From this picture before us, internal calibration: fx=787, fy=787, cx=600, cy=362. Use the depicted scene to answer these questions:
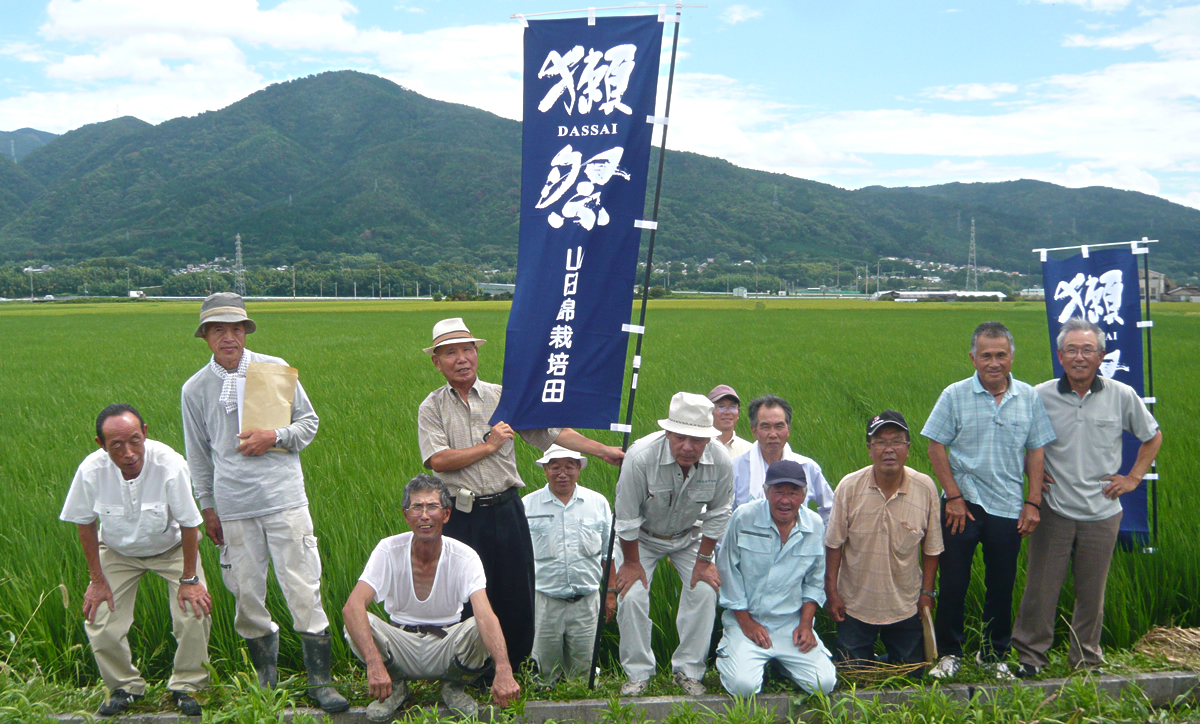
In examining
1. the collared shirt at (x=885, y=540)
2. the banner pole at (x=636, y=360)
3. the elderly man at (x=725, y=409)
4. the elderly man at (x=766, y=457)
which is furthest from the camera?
the elderly man at (x=725, y=409)

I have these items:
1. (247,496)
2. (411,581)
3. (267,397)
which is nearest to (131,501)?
(247,496)

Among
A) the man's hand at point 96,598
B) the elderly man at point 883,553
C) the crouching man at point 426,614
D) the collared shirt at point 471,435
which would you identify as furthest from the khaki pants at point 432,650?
the elderly man at point 883,553

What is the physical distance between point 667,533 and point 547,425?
931 millimetres

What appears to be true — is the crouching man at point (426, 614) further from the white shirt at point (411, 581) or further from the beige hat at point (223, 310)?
the beige hat at point (223, 310)

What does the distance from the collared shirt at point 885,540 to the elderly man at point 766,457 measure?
18.1 inches

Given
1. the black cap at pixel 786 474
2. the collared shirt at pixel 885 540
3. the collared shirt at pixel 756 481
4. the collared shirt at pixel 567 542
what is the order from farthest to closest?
the collared shirt at pixel 756 481
the collared shirt at pixel 567 542
the collared shirt at pixel 885 540
the black cap at pixel 786 474

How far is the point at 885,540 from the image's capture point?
380 cm

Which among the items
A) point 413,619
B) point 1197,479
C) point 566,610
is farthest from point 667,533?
point 1197,479

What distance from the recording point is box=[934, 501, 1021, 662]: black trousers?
3.90 metres

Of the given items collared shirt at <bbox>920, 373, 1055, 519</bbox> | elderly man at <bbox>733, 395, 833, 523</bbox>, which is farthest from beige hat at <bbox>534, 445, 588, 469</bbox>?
collared shirt at <bbox>920, 373, 1055, 519</bbox>

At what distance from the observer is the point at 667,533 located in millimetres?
3965

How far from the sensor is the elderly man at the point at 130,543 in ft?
11.5

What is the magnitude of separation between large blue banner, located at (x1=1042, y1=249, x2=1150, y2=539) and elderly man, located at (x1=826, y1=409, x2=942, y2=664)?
157cm

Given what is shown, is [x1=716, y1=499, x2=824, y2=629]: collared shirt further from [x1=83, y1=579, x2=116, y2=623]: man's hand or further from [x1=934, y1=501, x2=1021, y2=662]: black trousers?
[x1=83, y1=579, x2=116, y2=623]: man's hand
